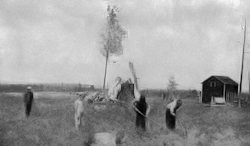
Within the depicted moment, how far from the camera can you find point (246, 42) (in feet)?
19.8

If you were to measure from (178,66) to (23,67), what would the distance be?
2798mm

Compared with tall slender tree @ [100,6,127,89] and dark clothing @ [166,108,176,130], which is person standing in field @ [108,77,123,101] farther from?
dark clothing @ [166,108,176,130]

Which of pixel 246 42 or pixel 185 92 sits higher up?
pixel 246 42

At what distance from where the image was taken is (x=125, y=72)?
5.96 metres

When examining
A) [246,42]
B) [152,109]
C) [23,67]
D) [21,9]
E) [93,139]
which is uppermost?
[21,9]

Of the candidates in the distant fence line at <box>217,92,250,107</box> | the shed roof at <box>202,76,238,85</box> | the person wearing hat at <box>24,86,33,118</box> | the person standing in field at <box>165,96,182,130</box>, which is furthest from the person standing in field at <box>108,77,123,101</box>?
the distant fence line at <box>217,92,250,107</box>

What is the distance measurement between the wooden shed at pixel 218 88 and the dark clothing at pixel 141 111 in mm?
1037

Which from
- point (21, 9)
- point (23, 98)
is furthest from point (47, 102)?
point (21, 9)

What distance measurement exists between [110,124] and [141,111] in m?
0.59

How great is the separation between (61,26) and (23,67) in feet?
3.32

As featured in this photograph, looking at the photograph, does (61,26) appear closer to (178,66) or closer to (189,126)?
(178,66)

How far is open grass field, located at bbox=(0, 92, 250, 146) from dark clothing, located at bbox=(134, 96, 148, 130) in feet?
0.29

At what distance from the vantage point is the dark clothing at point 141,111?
5832 millimetres

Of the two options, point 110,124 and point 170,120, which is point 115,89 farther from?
point 170,120
